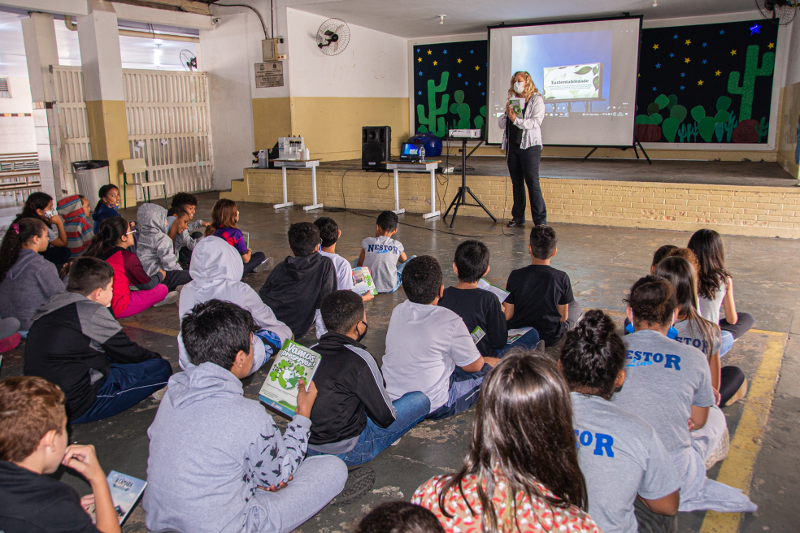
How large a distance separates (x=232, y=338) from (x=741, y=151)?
1097 cm

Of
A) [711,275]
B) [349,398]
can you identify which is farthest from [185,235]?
[711,275]

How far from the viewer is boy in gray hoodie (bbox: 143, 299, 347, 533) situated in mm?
1578

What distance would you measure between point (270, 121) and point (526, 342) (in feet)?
26.7

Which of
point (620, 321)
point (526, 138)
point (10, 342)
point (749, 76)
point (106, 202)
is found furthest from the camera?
point (749, 76)

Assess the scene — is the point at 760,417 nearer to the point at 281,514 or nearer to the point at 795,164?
the point at 281,514

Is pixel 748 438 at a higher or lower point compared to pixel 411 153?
lower

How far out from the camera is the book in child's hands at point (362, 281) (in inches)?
170

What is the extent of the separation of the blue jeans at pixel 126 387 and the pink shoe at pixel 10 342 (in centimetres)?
130

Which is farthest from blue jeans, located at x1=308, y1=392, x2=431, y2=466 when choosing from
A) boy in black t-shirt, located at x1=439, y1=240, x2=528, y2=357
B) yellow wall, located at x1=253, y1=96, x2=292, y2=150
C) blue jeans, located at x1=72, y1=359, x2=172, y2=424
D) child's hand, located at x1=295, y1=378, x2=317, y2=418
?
yellow wall, located at x1=253, y1=96, x2=292, y2=150

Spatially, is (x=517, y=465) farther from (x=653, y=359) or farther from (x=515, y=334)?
(x=515, y=334)

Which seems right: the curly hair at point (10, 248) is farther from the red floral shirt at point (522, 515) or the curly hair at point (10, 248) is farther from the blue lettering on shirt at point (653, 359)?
the blue lettering on shirt at point (653, 359)

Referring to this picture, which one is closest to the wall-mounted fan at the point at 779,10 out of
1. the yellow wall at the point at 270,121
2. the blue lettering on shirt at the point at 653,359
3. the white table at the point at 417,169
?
the white table at the point at 417,169

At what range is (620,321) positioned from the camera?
12.9 ft

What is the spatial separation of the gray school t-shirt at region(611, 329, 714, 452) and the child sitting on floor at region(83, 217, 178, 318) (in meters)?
3.47
